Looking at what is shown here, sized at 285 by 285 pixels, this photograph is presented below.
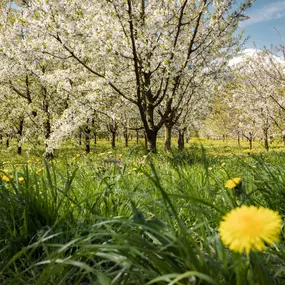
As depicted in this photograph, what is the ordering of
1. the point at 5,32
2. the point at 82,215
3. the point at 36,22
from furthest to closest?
the point at 5,32 < the point at 36,22 < the point at 82,215

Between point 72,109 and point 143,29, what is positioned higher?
point 143,29

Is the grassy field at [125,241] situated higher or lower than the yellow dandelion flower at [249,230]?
lower

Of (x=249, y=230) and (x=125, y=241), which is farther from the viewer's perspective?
(x=125, y=241)

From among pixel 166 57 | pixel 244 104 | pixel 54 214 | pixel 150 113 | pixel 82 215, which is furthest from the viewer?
pixel 244 104

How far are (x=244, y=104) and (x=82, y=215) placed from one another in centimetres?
2253

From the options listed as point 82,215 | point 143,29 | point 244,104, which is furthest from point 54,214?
point 244,104

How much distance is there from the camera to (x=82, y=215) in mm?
1961

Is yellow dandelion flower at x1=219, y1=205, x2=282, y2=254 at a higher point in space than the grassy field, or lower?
higher

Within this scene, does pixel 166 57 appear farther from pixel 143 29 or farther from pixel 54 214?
pixel 54 214

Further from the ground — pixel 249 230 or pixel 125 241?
pixel 249 230

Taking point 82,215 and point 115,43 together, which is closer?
point 82,215

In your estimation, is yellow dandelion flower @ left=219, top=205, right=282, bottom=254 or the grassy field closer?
yellow dandelion flower @ left=219, top=205, right=282, bottom=254

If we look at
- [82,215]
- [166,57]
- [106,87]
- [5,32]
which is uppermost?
[5,32]

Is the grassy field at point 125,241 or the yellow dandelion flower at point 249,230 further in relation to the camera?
the grassy field at point 125,241
